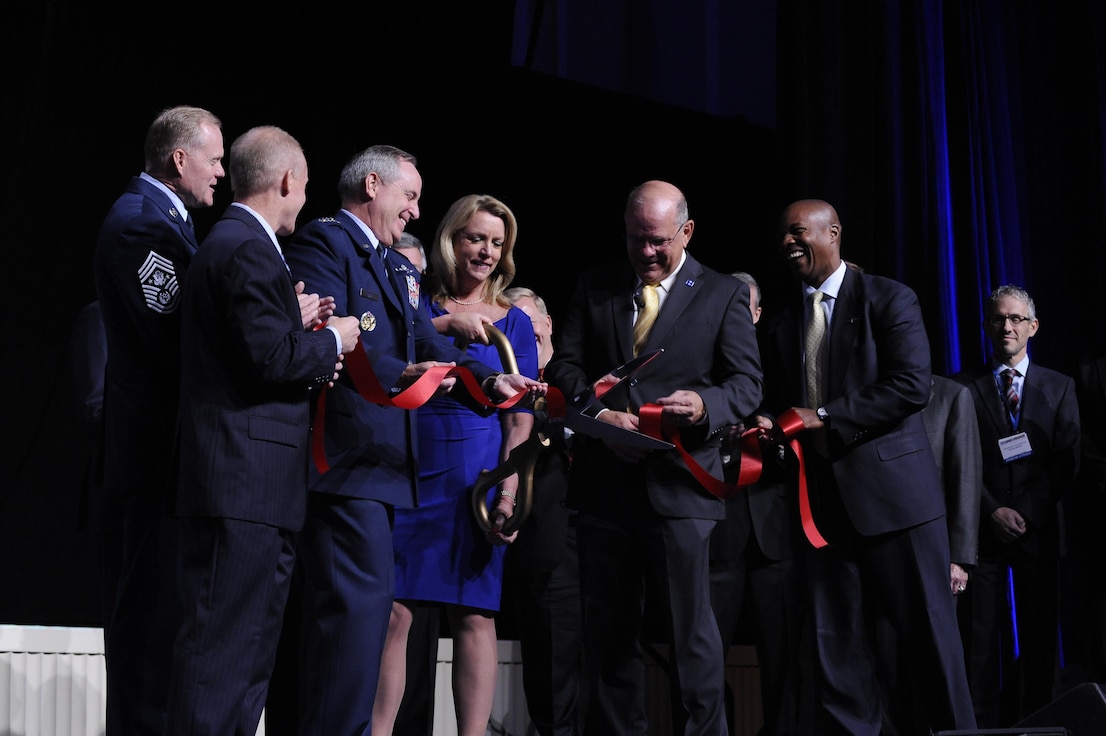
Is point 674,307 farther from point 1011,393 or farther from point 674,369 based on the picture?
point 1011,393

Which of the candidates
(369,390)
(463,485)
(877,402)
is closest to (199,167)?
(369,390)

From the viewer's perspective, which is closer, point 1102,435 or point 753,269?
point 1102,435

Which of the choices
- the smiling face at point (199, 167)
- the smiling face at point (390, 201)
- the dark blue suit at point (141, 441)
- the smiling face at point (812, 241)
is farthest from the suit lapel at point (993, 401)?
the dark blue suit at point (141, 441)

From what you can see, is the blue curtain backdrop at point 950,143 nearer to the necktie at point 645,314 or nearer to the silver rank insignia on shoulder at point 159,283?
the necktie at point 645,314

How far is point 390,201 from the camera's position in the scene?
126 inches

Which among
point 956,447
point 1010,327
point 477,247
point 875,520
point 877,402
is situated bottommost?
point 875,520

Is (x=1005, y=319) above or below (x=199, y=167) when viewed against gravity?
below

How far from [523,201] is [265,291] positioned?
2.92m

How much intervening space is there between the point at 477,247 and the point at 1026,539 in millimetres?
2561

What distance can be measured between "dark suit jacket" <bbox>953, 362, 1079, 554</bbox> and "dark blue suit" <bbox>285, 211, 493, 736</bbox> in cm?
279

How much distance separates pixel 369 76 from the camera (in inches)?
199

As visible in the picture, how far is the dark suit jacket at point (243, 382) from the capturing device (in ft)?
8.27

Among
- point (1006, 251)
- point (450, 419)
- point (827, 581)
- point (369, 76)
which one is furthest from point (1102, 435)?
point (369, 76)

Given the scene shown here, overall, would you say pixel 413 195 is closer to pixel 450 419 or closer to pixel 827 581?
pixel 450 419
